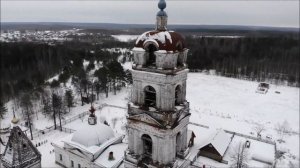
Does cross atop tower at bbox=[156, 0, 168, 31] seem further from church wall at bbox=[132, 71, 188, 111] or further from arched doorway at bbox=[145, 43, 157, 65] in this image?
church wall at bbox=[132, 71, 188, 111]

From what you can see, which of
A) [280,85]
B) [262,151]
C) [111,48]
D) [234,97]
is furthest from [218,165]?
[111,48]

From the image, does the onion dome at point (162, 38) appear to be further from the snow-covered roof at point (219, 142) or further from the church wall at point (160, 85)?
the snow-covered roof at point (219, 142)

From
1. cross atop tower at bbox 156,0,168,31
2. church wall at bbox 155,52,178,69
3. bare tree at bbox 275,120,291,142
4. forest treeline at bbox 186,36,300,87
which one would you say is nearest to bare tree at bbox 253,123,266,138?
bare tree at bbox 275,120,291,142

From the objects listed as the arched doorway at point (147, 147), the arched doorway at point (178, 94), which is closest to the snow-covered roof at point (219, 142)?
the arched doorway at point (147, 147)

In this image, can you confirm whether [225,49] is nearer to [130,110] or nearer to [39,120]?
[39,120]

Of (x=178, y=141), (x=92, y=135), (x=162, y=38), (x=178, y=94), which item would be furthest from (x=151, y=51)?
(x=92, y=135)

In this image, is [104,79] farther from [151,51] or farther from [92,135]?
[151,51]

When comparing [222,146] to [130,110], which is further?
[222,146]
